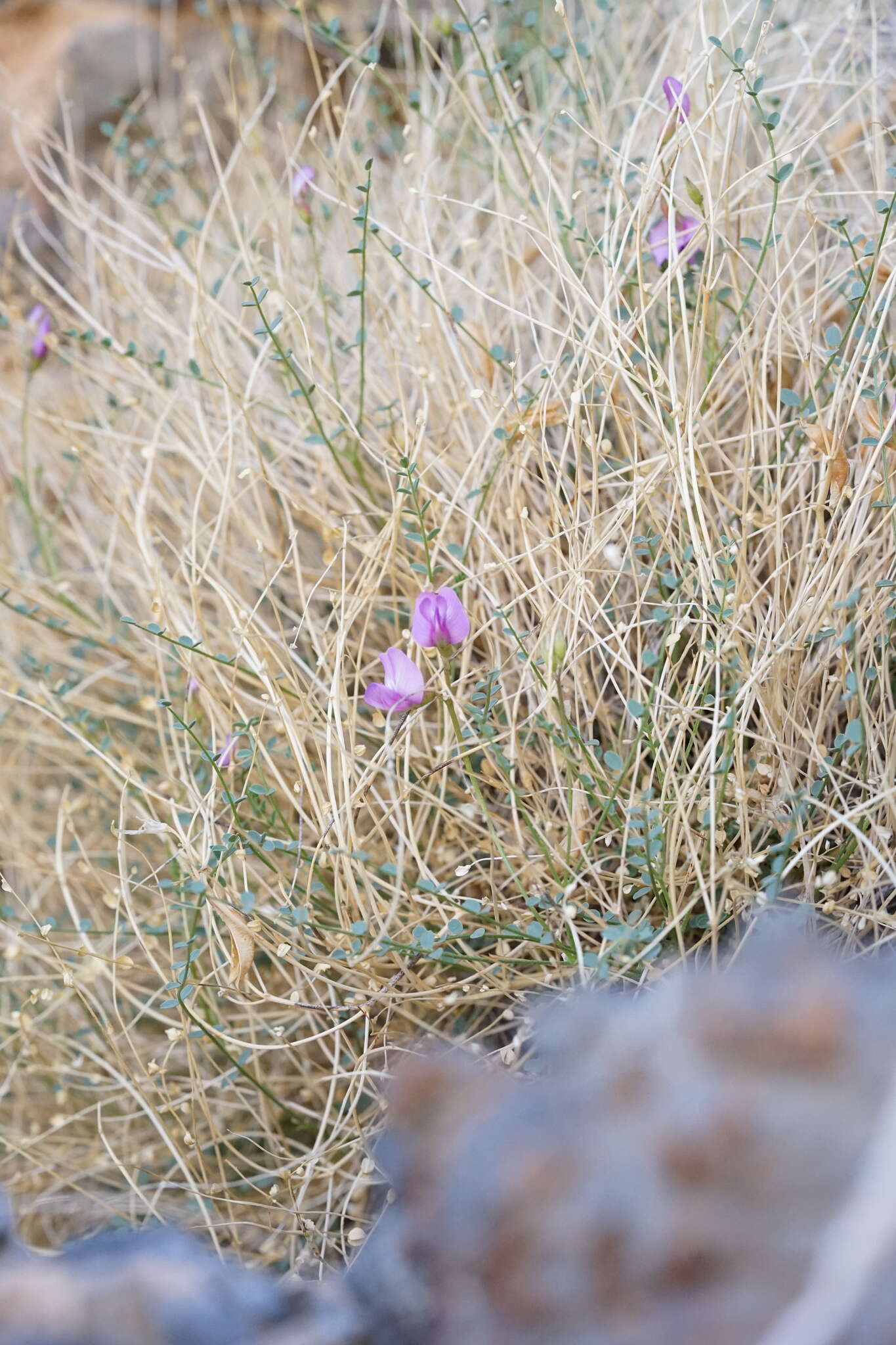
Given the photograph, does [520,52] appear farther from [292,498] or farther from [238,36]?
[292,498]

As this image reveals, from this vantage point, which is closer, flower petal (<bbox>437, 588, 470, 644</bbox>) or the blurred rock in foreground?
the blurred rock in foreground

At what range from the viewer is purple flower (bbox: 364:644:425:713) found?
39.2 inches

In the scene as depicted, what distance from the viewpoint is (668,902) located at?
94 cm

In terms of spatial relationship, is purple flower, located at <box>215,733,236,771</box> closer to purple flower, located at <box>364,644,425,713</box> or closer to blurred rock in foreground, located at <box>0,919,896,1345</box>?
purple flower, located at <box>364,644,425,713</box>

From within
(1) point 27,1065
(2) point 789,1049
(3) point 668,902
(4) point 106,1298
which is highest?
(2) point 789,1049

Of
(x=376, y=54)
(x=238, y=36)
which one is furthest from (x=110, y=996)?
(x=238, y=36)

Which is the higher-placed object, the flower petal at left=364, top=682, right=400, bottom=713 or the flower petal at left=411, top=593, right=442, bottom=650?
the flower petal at left=411, top=593, right=442, bottom=650

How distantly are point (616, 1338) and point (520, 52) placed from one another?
69.2 inches

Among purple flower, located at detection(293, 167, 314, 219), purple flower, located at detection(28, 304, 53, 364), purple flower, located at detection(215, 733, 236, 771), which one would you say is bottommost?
purple flower, located at detection(215, 733, 236, 771)

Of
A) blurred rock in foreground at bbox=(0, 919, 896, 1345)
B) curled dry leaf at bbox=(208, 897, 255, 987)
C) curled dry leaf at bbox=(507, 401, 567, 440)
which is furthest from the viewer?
curled dry leaf at bbox=(507, 401, 567, 440)

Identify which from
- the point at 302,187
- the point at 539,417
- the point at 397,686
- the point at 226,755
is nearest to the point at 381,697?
the point at 397,686

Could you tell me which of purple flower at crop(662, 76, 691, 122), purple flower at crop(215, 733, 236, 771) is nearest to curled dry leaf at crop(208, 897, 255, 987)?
purple flower at crop(215, 733, 236, 771)

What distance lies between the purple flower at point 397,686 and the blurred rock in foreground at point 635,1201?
399mm

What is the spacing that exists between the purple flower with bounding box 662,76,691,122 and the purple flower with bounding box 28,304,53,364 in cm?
79
